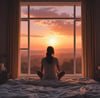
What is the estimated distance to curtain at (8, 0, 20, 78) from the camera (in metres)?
5.43

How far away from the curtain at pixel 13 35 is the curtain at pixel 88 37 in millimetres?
1907

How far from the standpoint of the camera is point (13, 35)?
5449 mm

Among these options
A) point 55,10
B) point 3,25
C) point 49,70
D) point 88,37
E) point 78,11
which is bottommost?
point 49,70

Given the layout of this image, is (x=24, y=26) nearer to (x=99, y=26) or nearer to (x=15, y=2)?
(x=15, y=2)

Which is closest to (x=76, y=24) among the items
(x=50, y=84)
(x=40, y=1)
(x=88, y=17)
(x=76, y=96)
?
(x=88, y=17)

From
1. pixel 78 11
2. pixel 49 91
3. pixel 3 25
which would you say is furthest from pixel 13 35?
pixel 49 91

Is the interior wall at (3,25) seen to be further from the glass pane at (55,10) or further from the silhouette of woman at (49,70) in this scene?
the silhouette of woman at (49,70)

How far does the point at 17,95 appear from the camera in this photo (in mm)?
1977

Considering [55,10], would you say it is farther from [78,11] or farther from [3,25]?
[3,25]

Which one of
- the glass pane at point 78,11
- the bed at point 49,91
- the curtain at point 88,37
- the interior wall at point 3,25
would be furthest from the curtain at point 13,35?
the bed at point 49,91

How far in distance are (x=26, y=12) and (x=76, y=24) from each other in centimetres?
158

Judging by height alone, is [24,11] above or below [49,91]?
above

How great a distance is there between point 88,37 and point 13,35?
7.01 ft

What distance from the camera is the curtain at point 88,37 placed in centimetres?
541
